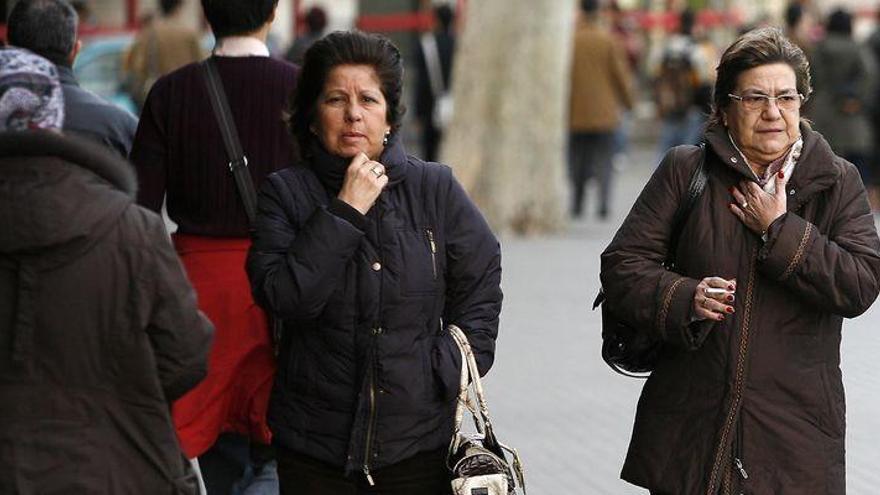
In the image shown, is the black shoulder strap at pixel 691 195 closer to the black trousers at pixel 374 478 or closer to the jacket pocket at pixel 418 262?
the jacket pocket at pixel 418 262

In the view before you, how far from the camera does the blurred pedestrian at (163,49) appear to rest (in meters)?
16.0

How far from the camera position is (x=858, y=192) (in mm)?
4789

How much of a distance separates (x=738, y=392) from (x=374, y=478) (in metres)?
0.91

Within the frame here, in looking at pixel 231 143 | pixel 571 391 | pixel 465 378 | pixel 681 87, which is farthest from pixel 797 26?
pixel 465 378

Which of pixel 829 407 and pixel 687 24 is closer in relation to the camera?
pixel 829 407

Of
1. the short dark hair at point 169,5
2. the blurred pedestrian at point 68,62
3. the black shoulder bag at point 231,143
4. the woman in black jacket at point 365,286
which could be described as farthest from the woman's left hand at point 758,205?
the short dark hair at point 169,5

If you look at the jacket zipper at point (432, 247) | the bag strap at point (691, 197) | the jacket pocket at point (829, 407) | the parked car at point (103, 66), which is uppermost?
the bag strap at point (691, 197)

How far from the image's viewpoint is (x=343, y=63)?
15.6ft

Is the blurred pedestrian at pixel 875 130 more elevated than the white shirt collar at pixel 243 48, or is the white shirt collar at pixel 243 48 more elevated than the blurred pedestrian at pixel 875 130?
the white shirt collar at pixel 243 48

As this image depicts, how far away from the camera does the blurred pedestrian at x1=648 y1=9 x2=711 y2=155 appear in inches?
696

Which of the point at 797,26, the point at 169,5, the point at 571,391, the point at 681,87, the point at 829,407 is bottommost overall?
the point at 681,87

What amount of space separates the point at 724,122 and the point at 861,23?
26.7 metres

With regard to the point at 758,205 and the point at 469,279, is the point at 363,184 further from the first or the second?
the point at 758,205

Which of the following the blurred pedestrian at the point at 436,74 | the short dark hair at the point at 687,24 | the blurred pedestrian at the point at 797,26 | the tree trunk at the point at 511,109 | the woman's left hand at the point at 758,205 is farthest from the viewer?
the short dark hair at the point at 687,24
